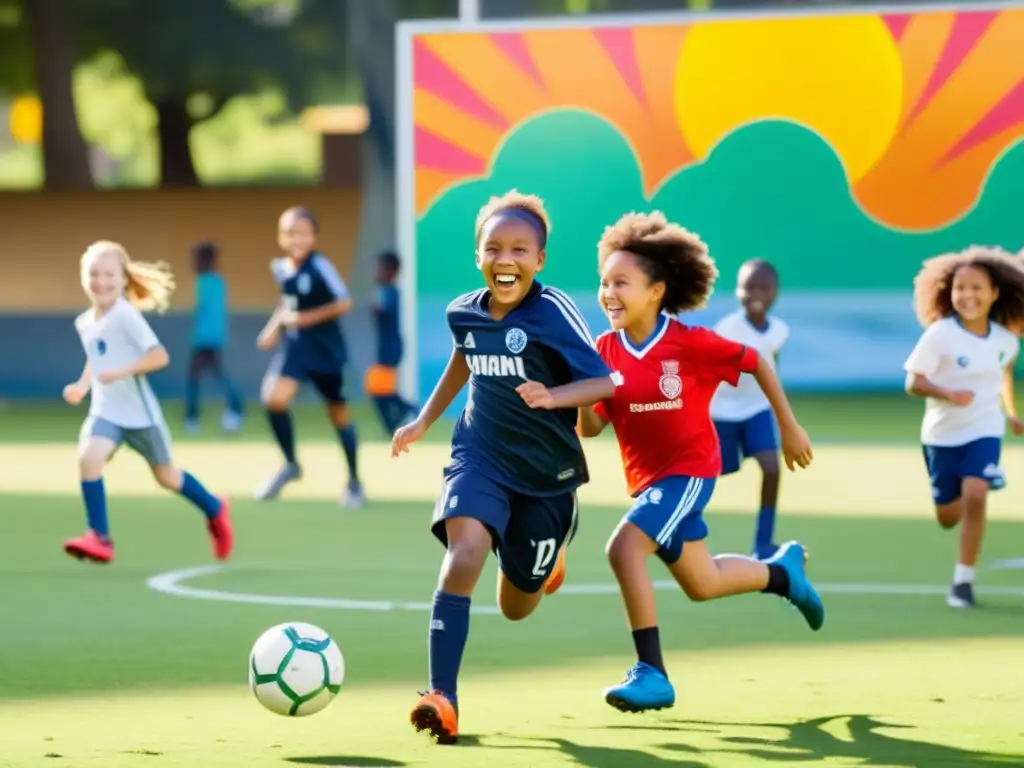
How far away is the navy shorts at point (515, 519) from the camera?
6684 mm

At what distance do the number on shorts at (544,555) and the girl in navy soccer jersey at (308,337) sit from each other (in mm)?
7298

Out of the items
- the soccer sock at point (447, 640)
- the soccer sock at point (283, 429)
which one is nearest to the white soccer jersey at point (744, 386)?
the soccer sock at point (447, 640)

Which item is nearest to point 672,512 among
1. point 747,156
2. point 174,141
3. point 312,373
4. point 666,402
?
point 666,402

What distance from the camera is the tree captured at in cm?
3247

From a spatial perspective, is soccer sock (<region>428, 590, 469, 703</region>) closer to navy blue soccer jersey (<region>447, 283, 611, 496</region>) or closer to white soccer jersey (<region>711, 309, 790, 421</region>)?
navy blue soccer jersey (<region>447, 283, 611, 496</region>)

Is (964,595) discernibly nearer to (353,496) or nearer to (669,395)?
(669,395)

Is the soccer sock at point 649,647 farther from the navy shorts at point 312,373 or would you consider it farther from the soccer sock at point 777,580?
the navy shorts at point 312,373

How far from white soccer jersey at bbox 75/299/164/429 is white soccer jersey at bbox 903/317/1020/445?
13.8 ft

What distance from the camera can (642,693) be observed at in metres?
6.62

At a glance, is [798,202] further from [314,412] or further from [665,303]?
[665,303]

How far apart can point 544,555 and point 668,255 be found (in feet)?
4.13

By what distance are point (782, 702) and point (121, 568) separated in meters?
5.12

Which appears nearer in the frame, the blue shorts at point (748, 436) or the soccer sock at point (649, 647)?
the soccer sock at point (649, 647)

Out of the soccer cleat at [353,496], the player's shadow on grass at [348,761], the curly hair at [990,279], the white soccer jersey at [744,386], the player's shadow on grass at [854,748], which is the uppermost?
the curly hair at [990,279]
